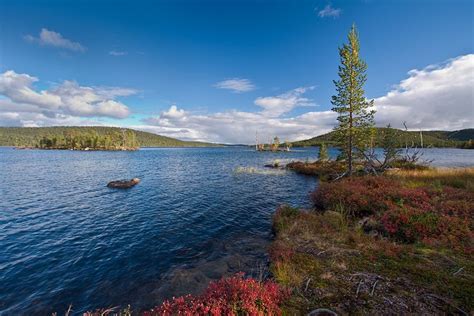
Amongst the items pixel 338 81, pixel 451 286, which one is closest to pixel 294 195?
pixel 338 81

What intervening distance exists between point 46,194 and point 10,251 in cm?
1786

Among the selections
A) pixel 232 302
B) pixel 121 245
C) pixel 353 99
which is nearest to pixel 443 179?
pixel 353 99

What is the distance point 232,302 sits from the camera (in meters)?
5.59

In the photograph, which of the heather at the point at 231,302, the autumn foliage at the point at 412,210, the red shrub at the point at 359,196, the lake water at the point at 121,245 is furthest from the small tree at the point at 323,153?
the heather at the point at 231,302

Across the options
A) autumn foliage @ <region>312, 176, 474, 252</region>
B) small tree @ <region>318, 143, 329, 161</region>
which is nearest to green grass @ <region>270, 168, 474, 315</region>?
autumn foliage @ <region>312, 176, 474, 252</region>

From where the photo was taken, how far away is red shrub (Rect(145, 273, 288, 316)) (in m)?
5.31

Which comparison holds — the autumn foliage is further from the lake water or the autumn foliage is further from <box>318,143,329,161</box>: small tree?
<box>318,143,329,161</box>: small tree

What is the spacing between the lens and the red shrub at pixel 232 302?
Result: 5.31m

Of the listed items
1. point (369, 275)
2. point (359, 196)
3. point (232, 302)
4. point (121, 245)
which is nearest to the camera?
point (232, 302)

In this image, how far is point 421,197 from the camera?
15.8 m

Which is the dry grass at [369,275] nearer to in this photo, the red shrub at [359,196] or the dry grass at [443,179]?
the red shrub at [359,196]

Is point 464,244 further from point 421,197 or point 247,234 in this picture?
point 247,234

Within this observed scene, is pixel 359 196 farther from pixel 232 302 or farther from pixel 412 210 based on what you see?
pixel 232 302

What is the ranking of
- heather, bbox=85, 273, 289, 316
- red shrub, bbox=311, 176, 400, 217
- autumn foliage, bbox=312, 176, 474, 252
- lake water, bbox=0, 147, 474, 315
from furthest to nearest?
red shrub, bbox=311, 176, 400, 217 < autumn foliage, bbox=312, 176, 474, 252 < lake water, bbox=0, 147, 474, 315 < heather, bbox=85, 273, 289, 316
